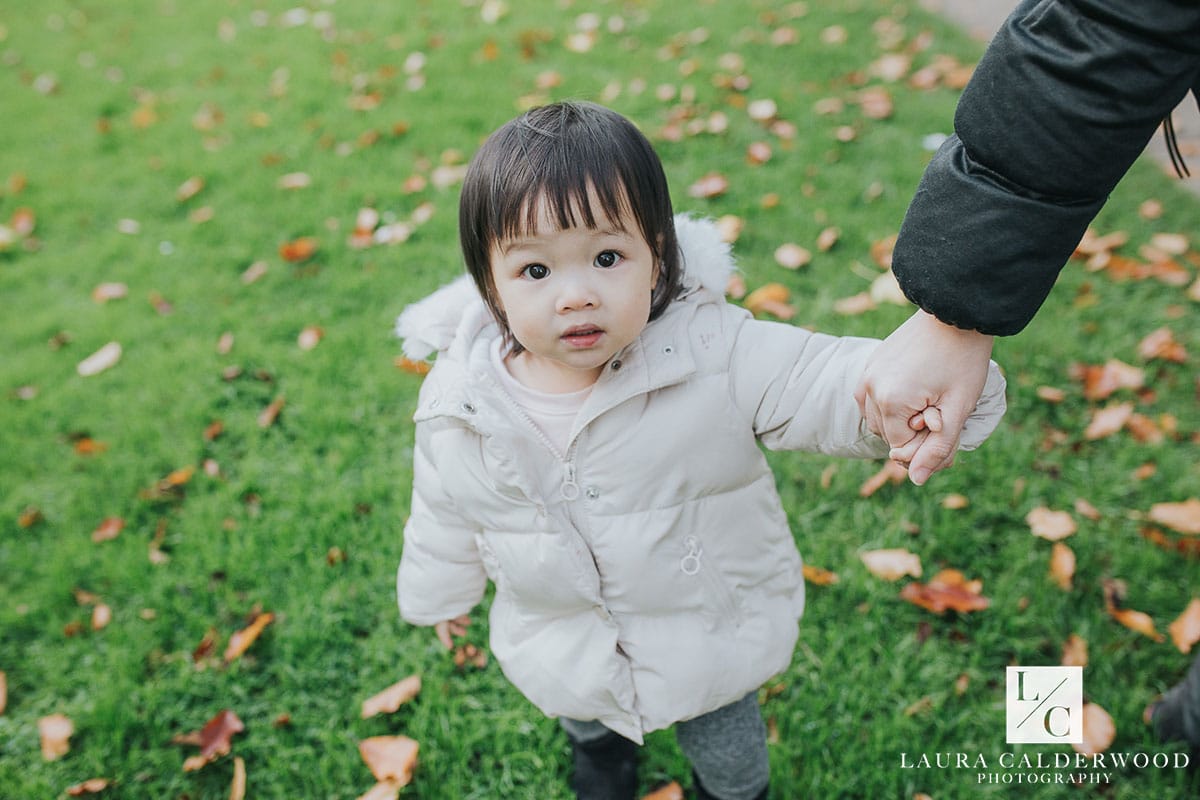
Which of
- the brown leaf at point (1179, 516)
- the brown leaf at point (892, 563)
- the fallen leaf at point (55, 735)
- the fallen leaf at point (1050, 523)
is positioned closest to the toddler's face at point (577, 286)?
the brown leaf at point (892, 563)

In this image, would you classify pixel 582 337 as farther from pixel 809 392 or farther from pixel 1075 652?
pixel 1075 652

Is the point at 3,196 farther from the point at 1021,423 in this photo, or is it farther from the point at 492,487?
the point at 1021,423

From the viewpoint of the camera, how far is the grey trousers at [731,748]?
1666mm

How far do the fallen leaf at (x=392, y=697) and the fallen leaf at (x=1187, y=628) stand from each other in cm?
174

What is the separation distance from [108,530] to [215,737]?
850 millimetres

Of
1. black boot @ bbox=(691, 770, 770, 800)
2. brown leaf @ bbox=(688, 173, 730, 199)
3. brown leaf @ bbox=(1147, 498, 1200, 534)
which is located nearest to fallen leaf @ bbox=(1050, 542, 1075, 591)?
brown leaf @ bbox=(1147, 498, 1200, 534)

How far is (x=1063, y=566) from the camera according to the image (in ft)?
7.18

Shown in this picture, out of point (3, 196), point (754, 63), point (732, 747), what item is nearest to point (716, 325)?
point (732, 747)

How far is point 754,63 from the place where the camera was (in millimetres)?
4570

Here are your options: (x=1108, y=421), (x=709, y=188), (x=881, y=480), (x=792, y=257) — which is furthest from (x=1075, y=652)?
(x=709, y=188)

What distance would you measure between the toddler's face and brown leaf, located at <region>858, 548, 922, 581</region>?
1235 millimetres

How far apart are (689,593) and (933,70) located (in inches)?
150

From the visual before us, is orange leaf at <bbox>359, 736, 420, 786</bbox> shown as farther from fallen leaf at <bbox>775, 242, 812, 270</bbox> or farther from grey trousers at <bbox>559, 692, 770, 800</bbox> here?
fallen leaf at <bbox>775, 242, 812, 270</bbox>

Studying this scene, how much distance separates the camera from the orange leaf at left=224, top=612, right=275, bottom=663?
224 centimetres
